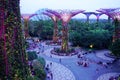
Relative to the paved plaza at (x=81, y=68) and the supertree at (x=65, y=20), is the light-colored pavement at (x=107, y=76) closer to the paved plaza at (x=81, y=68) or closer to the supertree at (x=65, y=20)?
the paved plaza at (x=81, y=68)

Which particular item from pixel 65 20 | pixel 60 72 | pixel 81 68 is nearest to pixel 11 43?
pixel 60 72

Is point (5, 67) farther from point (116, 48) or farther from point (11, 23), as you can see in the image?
point (116, 48)

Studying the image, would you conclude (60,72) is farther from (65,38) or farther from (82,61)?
(65,38)

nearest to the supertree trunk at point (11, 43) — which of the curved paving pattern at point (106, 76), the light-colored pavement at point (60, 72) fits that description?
the light-colored pavement at point (60, 72)

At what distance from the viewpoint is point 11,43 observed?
6.97 metres

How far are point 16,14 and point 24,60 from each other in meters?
1.75

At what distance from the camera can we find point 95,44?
31.7 meters

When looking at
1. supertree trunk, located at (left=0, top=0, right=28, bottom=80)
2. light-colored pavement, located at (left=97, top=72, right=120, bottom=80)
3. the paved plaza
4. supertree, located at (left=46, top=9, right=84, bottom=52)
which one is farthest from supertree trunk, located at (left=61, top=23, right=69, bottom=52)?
supertree trunk, located at (left=0, top=0, right=28, bottom=80)

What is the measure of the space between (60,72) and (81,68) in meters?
2.84

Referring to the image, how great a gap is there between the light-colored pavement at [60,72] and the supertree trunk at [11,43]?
11192 millimetres

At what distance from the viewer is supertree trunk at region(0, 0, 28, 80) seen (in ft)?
22.4

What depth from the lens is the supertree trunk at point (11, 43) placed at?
22.4 feet

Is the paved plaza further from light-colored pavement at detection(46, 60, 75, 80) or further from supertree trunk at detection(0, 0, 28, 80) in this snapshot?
supertree trunk at detection(0, 0, 28, 80)

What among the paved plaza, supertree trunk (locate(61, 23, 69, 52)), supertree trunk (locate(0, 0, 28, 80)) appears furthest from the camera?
supertree trunk (locate(61, 23, 69, 52))
